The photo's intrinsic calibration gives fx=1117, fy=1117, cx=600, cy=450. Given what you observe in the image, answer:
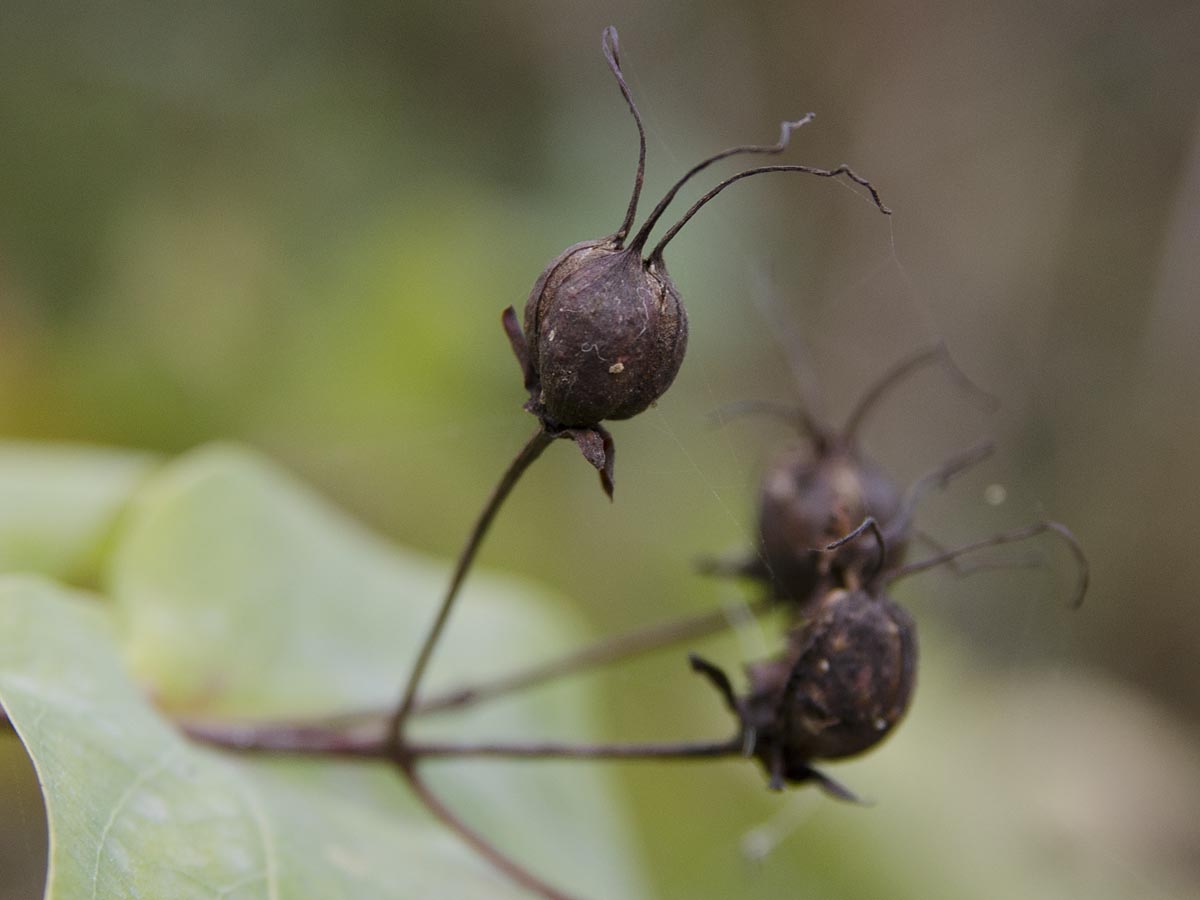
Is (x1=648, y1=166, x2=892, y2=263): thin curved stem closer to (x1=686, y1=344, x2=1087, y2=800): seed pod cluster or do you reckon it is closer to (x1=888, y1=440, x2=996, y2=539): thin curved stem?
(x1=686, y1=344, x2=1087, y2=800): seed pod cluster

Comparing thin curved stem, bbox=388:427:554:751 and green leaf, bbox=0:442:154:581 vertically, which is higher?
thin curved stem, bbox=388:427:554:751

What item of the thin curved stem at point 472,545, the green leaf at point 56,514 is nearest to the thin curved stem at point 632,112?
the thin curved stem at point 472,545

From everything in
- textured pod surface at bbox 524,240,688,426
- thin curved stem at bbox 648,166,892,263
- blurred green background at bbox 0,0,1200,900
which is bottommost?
blurred green background at bbox 0,0,1200,900

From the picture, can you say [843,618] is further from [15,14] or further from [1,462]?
[15,14]

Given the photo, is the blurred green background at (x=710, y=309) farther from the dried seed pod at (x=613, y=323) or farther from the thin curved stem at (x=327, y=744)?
the dried seed pod at (x=613, y=323)

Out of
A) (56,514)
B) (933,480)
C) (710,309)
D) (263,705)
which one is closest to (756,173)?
(933,480)

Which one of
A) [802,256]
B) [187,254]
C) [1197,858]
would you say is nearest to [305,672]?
[187,254]

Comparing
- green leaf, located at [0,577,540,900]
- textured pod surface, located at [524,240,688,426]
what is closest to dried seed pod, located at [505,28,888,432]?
textured pod surface, located at [524,240,688,426]
